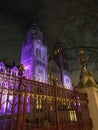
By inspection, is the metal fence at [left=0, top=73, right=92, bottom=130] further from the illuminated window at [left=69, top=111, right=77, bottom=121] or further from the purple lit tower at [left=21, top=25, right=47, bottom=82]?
the purple lit tower at [left=21, top=25, right=47, bottom=82]

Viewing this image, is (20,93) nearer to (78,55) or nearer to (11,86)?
(11,86)

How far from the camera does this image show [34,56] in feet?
131

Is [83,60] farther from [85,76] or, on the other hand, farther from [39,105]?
[39,105]

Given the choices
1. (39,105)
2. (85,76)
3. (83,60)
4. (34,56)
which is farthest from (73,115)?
(34,56)

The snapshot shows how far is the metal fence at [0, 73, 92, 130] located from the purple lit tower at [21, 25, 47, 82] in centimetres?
3143

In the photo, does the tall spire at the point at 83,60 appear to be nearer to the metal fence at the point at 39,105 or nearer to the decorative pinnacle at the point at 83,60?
the decorative pinnacle at the point at 83,60

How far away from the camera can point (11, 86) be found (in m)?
3.04

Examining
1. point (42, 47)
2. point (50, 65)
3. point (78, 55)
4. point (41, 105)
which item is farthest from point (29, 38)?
point (41, 105)

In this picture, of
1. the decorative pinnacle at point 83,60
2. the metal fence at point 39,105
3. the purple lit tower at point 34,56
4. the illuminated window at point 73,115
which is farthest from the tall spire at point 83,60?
the purple lit tower at point 34,56

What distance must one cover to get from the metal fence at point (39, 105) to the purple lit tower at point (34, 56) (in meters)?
31.4

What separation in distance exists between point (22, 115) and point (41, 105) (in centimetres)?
73

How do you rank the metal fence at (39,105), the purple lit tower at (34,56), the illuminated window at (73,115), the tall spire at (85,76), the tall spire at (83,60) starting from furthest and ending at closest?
1. the purple lit tower at (34,56)
2. the tall spire at (83,60)
3. the tall spire at (85,76)
4. the illuminated window at (73,115)
5. the metal fence at (39,105)

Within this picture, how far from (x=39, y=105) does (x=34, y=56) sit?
36971 mm

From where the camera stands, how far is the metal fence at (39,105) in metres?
2.86
